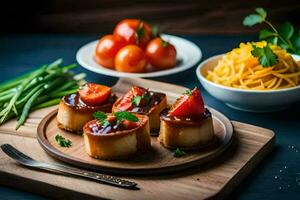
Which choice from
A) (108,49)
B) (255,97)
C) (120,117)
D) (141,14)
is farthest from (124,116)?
(141,14)

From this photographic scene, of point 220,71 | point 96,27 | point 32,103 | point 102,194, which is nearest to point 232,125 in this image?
point 220,71

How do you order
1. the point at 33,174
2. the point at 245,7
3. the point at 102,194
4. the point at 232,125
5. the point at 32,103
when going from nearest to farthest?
the point at 102,194 < the point at 33,174 < the point at 232,125 < the point at 32,103 < the point at 245,7

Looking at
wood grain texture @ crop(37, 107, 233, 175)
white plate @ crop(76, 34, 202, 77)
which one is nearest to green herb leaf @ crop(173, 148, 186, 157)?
wood grain texture @ crop(37, 107, 233, 175)

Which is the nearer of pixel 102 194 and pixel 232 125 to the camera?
pixel 102 194

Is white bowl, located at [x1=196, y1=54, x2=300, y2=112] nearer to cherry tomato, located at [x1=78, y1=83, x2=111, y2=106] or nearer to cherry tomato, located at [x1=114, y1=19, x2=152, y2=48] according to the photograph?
cherry tomato, located at [x1=78, y1=83, x2=111, y2=106]

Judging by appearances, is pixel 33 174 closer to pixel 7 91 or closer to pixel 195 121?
pixel 195 121

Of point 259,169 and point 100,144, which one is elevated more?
point 100,144

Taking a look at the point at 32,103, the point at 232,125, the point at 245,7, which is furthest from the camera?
the point at 245,7
